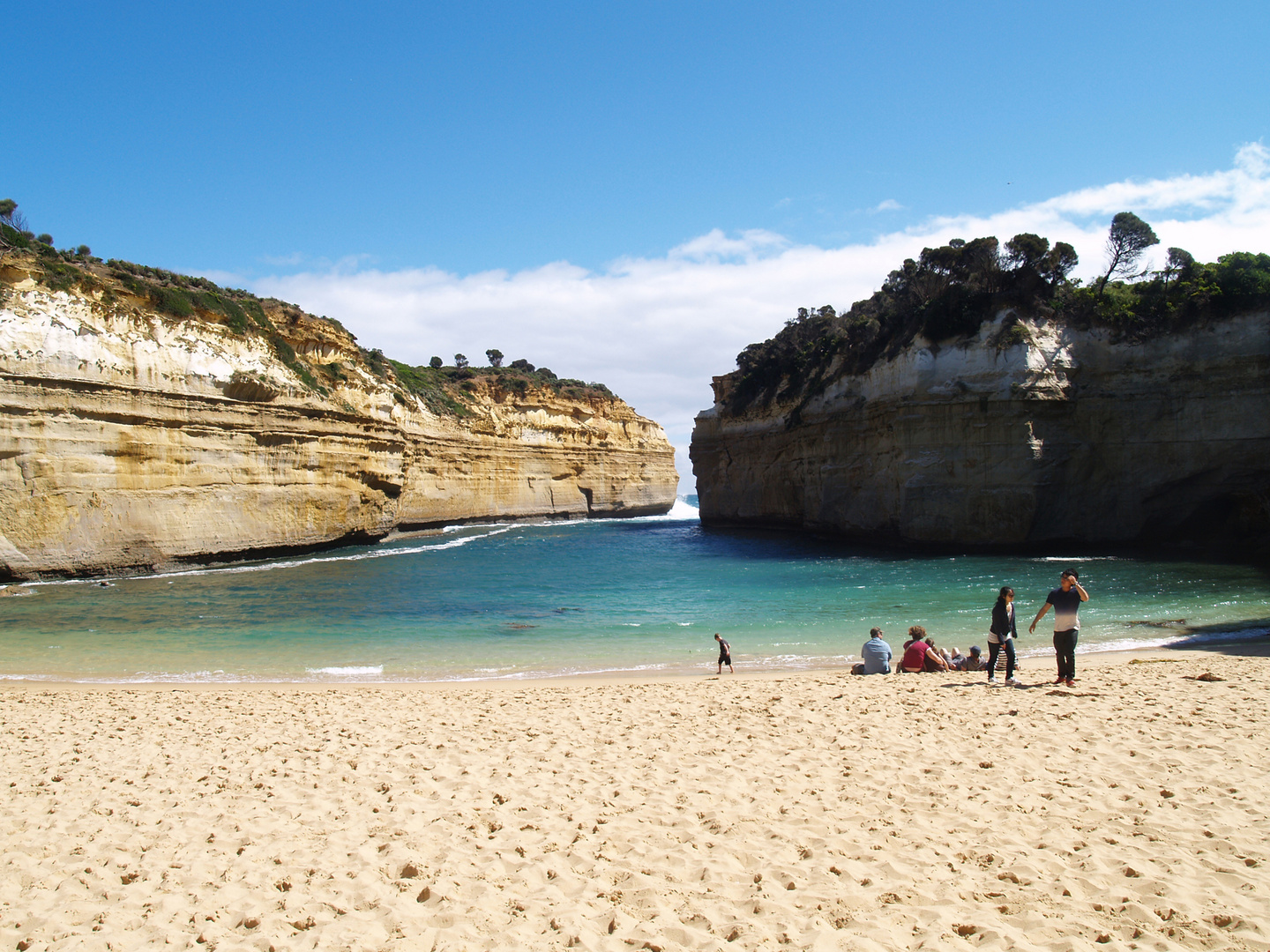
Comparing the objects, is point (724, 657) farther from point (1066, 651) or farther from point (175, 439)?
point (175, 439)

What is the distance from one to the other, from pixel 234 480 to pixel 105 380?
484 cm

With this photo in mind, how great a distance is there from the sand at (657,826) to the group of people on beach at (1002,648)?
0.65 m

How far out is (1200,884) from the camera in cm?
362

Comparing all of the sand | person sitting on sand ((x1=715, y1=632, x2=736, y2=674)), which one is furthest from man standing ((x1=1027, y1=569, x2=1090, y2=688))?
person sitting on sand ((x1=715, y1=632, x2=736, y2=674))

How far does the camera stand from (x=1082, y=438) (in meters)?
23.5

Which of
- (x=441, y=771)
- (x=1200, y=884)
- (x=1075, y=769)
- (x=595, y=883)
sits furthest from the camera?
(x=441, y=771)

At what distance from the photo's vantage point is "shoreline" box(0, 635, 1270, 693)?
9.61 m

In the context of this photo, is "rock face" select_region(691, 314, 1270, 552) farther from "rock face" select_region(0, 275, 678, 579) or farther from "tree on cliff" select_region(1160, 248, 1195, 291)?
"rock face" select_region(0, 275, 678, 579)

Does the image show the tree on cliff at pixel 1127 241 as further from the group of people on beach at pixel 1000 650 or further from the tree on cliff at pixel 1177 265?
the group of people on beach at pixel 1000 650

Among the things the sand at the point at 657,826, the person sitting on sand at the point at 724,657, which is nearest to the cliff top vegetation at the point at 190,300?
the sand at the point at 657,826

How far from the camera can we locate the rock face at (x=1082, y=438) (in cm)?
2200

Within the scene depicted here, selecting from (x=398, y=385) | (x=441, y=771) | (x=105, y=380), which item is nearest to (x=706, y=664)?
(x=441, y=771)

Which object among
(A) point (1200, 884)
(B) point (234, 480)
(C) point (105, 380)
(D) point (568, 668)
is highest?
(C) point (105, 380)

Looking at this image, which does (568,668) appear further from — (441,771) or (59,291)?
(59,291)
